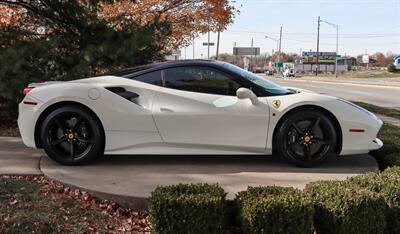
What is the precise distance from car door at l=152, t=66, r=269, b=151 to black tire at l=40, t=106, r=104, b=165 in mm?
722

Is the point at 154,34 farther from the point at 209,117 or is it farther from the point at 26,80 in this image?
the point at 209,117

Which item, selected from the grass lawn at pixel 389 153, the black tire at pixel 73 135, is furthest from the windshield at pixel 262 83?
the black tire at pixel 73 135

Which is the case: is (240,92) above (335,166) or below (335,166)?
above

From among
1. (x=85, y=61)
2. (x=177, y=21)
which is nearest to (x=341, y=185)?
(x=85, y=61)

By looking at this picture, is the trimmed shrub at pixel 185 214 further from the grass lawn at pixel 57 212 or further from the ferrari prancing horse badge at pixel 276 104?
the ferrari prancing horse badge at pixel 276 104

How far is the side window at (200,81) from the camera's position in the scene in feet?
17.2

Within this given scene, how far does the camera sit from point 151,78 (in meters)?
5.32

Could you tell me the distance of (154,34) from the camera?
919 centimetres

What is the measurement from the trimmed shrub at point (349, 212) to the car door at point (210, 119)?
1581 millimetres

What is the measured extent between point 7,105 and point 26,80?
0.61 metres

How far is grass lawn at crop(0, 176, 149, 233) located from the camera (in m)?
3.55

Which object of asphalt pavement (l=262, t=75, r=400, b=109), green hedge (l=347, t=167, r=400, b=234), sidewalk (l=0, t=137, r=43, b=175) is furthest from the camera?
asphalt pavement (l=262, t=75, r=400, b=109)

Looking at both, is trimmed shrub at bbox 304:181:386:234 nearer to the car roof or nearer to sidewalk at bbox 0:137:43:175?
the car roof

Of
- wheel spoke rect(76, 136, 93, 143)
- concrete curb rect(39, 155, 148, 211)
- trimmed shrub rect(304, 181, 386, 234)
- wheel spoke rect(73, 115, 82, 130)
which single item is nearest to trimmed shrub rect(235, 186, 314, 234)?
trimmed shrub rect(304, 181, 386, 234)
